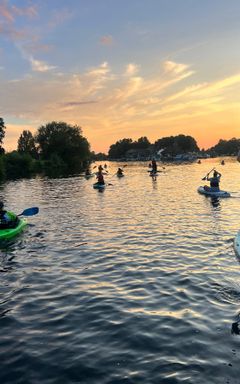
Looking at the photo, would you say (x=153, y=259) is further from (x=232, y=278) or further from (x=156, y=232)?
(x=156, y=232)

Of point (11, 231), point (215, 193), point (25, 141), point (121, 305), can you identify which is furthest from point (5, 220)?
point (25, 141)

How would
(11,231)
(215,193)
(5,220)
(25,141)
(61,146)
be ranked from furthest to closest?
(25,141) < (61,146) < (215,193) < (5,220) < (11,231)

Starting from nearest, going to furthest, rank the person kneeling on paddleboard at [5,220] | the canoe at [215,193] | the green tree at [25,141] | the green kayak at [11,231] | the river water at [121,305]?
1. the river water at [121,305]
2. the green kayak at [11,231]
3. the person kneeling on paddleboard at [5,220]
4. the canoe at [215,193]
5. the green tree at [25,141]

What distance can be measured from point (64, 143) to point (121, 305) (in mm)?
110571

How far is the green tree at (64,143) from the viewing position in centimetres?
11838

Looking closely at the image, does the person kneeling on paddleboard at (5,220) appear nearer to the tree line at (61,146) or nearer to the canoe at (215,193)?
the canoe at (215,193)

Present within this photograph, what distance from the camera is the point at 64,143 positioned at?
118438 mm

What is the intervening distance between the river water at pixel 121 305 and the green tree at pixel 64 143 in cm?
9894

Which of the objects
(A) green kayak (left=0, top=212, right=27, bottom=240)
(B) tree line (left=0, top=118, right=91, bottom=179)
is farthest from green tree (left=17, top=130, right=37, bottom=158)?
(A) green kayak (left=0, top=212, right=27, bottom=240)

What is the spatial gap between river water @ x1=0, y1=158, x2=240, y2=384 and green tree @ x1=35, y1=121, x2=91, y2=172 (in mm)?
98937

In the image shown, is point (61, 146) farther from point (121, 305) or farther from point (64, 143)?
point (121, 305)

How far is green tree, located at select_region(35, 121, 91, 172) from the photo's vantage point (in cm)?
11838

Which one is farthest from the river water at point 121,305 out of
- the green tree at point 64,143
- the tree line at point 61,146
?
the green tree at point 64,143

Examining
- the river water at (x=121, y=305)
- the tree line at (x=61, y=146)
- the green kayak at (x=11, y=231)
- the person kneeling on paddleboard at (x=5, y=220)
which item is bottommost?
the river water at (x=121, y=305)
